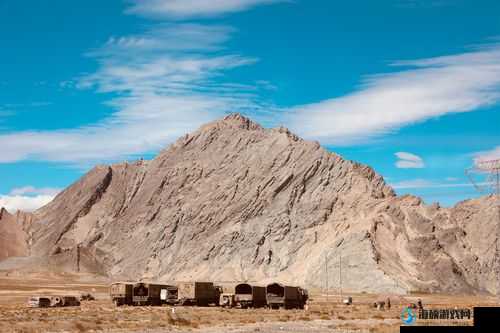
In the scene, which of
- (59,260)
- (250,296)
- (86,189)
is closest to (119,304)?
(250,296)

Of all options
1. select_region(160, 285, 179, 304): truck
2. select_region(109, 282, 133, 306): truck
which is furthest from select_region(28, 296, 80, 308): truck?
select_region(160, 285, 179, 304): truck

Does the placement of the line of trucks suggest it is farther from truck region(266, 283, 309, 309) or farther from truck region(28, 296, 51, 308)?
truck region(28, 296, 51, 308)

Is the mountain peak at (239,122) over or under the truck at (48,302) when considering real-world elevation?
over

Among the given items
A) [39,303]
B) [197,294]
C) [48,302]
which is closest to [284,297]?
[197,294]

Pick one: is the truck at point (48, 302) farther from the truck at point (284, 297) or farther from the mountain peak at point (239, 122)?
the mountain peak at point (239, 122)

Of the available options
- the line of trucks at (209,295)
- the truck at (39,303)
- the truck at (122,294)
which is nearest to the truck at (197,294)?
the line of trucks at (209,295)

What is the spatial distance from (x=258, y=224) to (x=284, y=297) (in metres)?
82.2

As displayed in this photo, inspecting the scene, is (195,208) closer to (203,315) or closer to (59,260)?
(59,260)

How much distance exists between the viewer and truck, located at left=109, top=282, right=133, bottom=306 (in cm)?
6413

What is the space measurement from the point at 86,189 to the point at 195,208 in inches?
1782

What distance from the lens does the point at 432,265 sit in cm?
12075

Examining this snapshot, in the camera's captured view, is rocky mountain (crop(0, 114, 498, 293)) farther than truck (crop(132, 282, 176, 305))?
Yes

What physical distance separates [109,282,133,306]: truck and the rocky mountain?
54251mm

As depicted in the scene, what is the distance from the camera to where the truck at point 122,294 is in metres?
64.1
